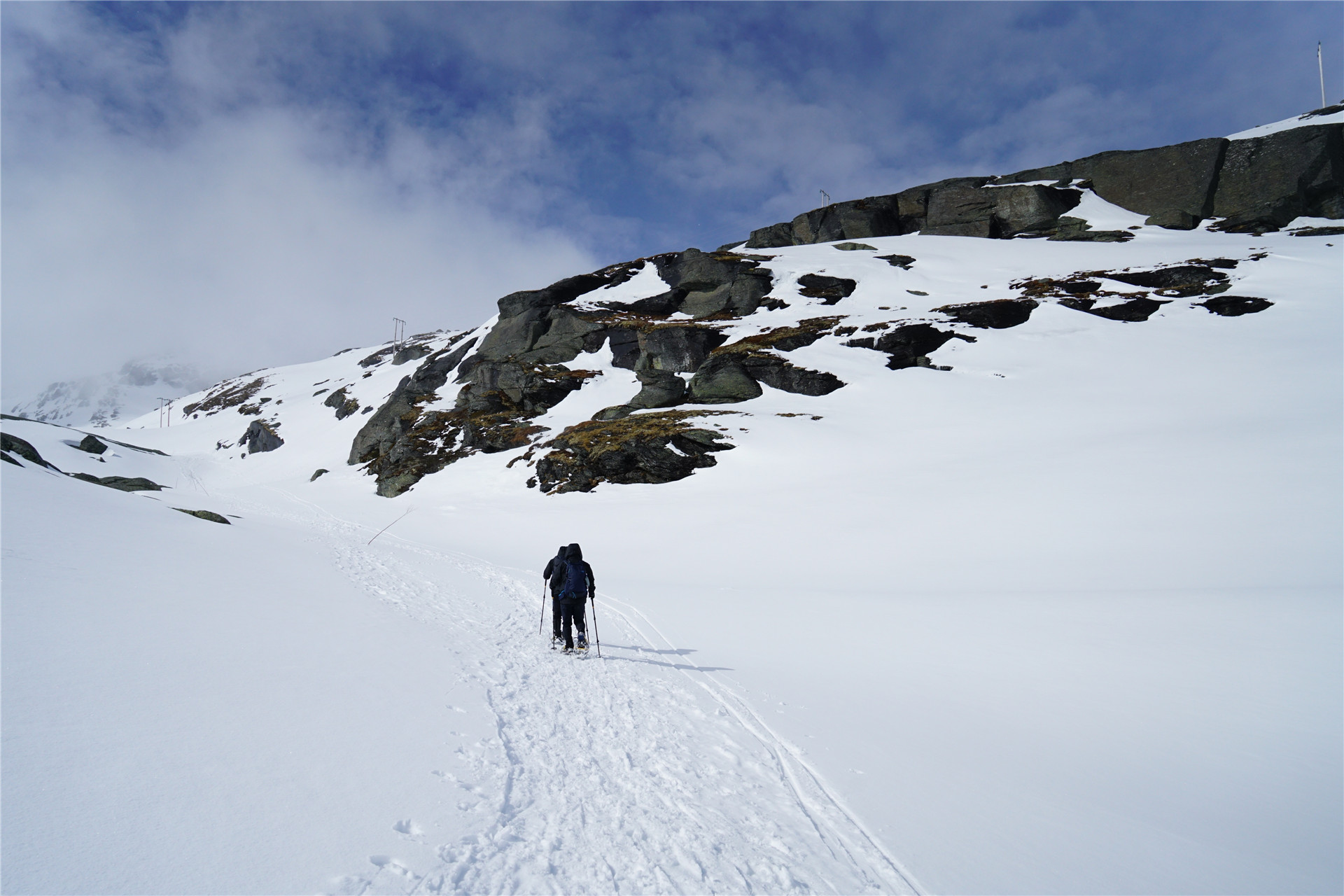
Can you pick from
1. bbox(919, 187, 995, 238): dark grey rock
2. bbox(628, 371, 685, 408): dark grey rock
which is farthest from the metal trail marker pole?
bbox(919, 187, 995, 238): dark grey rock

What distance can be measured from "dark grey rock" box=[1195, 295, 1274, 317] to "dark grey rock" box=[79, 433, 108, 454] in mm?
73222

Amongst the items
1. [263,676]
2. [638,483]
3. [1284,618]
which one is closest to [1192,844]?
[1284,618]

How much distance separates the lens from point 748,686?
756cm

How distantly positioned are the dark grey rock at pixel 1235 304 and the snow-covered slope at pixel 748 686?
12.7 metres

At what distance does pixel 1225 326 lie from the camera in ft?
93.6

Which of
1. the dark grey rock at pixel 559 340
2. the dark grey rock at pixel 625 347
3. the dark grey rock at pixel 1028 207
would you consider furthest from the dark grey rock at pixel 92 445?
the dark grey rock at pixel 1028 207

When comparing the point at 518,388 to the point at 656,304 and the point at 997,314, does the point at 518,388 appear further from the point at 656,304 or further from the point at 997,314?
the point at 997,314

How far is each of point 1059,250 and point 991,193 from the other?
14.9m

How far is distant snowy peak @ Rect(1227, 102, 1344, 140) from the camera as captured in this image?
48.2 m

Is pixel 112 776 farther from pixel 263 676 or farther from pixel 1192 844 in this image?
pixel 1192 844

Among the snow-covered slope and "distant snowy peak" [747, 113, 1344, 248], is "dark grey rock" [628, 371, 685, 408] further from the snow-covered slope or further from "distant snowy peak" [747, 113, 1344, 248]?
"distant snowy peak" [747, 113, 1344, 248]

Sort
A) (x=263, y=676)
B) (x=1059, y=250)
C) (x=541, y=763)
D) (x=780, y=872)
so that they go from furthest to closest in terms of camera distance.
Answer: (x=1059, y=250) < (x=263, y=676) < (x=541, y=763) < (x=780, y=872)

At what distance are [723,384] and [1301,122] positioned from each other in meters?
61.4

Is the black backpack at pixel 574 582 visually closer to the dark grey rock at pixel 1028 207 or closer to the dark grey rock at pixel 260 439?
the dark grey rock at pixel 260 439
